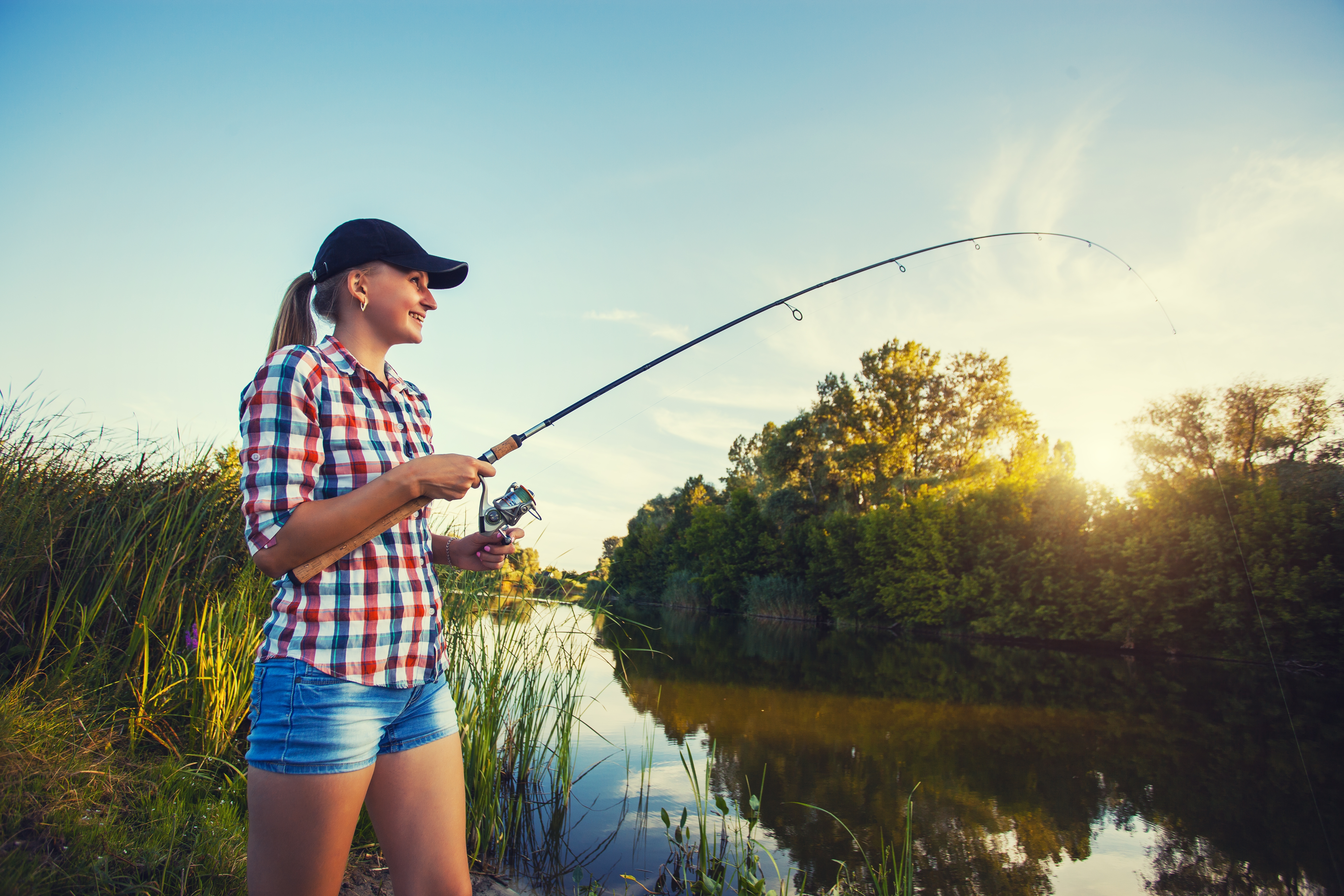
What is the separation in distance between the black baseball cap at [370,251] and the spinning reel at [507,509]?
540 millimetres

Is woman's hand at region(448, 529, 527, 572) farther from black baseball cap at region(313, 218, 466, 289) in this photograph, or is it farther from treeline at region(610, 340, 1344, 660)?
treeline at region(610, 340, 1344, 660)

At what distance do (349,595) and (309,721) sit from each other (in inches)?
8.5

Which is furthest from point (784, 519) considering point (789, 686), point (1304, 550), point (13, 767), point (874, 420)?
point (13, 767)

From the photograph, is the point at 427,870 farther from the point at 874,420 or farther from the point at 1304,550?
the point at 874,420

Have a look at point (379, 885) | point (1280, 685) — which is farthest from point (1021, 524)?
point (379, 885)

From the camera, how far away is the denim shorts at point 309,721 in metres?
1.19

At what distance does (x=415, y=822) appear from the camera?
140 cm

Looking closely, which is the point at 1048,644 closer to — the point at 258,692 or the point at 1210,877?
the point at 1210,877

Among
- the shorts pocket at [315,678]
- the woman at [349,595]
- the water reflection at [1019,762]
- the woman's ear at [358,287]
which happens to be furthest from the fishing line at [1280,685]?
the woman's ear at [358,287]

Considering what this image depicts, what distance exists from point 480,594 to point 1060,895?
3843 mm

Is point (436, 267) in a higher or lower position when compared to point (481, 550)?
higher

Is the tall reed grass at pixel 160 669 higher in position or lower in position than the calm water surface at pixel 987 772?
higher

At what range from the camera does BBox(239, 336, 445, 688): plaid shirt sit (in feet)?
4.00

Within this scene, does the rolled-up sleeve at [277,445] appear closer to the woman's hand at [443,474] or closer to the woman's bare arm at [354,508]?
the woman's bare arm at [354,508]
